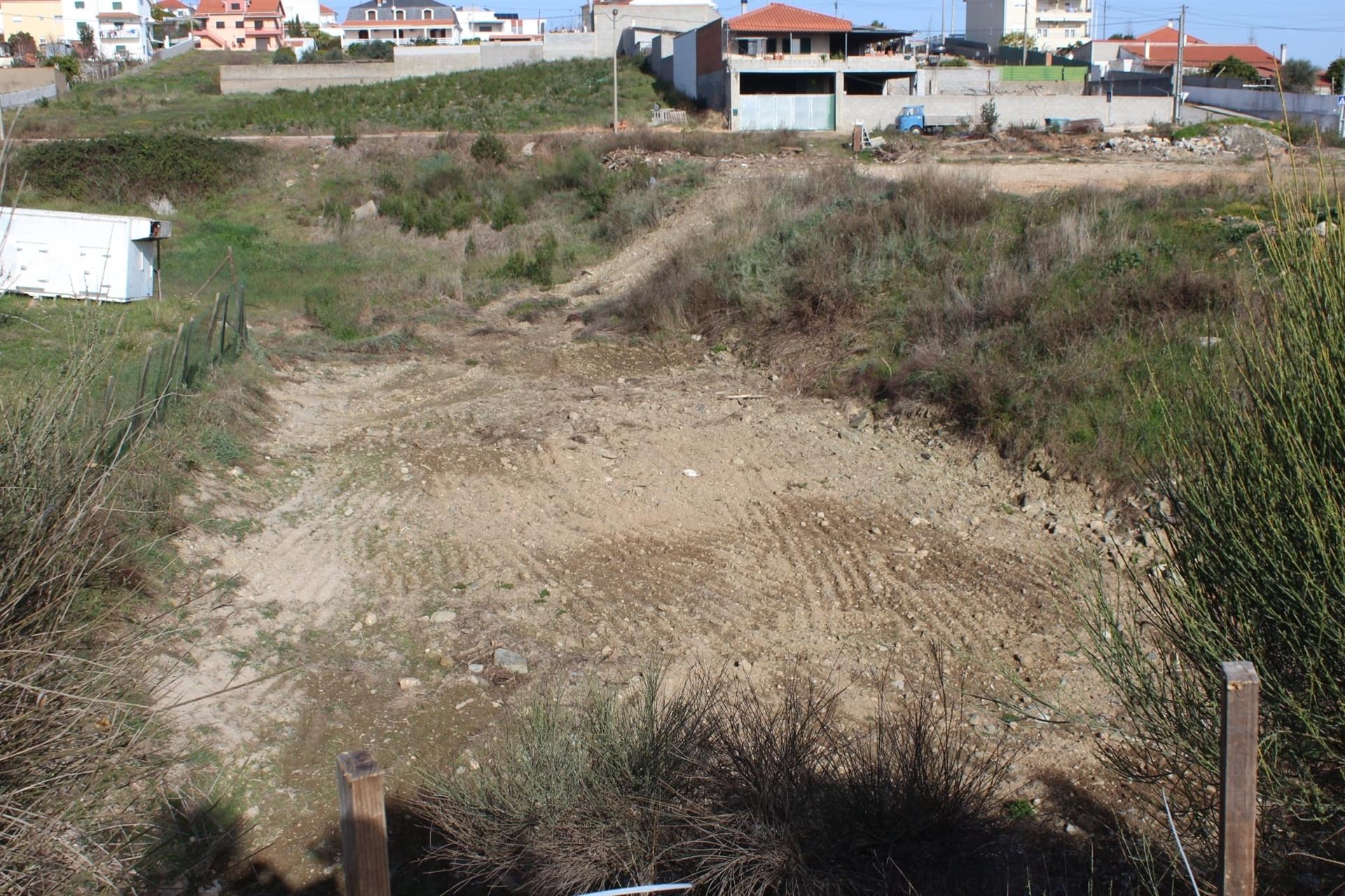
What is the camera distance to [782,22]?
46.5m

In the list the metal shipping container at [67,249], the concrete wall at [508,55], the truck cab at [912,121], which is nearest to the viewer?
the metal shipping container at [67,249]

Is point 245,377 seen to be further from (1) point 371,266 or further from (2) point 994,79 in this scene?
(2) point 994,79

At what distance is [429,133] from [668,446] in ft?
96.5

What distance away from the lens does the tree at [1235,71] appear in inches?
2147

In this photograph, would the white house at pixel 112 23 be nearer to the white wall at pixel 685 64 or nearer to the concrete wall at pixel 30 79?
the concrete wall at pixel 30 79

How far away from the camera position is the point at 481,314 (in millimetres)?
15930

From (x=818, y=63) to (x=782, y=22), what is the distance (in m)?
4.03

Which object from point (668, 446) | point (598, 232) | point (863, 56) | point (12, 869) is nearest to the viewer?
point (12, 869)

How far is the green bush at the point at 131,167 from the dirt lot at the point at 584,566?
65.0 feet

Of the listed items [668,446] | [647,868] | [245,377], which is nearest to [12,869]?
[647,868]

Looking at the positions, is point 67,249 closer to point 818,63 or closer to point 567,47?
point 818,63

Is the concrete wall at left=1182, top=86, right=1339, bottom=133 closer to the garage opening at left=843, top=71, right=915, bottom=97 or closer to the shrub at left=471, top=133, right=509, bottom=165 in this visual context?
the garage opening at left=843, top=71, right=915, bottom=97

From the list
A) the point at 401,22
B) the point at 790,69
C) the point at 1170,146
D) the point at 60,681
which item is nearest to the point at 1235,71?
the point at 790,69

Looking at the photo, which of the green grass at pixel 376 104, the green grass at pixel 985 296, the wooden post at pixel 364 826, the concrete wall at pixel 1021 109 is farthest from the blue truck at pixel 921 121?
the wooden post at pixel 364 826
